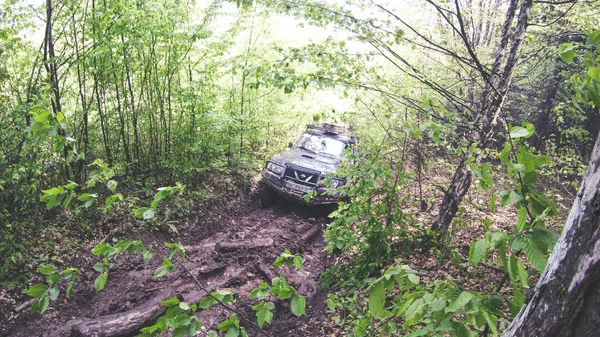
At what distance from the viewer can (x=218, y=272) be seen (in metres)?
5.65

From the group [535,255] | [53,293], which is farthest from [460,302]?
[53,293]

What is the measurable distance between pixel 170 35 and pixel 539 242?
6405 millimetres

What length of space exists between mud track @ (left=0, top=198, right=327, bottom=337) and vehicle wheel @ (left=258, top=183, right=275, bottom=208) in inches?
13.1

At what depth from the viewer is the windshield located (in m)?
9.05

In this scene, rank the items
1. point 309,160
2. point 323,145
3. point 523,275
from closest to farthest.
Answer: point 523,275, point 309,160, point 323,145

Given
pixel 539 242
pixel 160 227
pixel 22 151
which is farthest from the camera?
pixel 160 227

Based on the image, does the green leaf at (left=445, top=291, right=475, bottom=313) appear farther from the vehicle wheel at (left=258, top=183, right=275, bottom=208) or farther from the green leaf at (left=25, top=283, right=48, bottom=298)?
the vehicle wheel at (left=258, top=183, right=275, bottom=208)

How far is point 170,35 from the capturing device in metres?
6.19

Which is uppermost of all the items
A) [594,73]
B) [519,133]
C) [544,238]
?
[594,73]

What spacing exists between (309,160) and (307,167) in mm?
475

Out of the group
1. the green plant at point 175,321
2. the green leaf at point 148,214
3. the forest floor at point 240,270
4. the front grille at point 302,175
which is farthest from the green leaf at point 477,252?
the front grille at point 302,175

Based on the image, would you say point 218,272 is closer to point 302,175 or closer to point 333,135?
point 302,175

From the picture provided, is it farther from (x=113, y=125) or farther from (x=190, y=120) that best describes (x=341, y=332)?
(x=113, y=125)

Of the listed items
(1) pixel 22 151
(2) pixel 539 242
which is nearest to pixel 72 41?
(1) pixel 22 151
